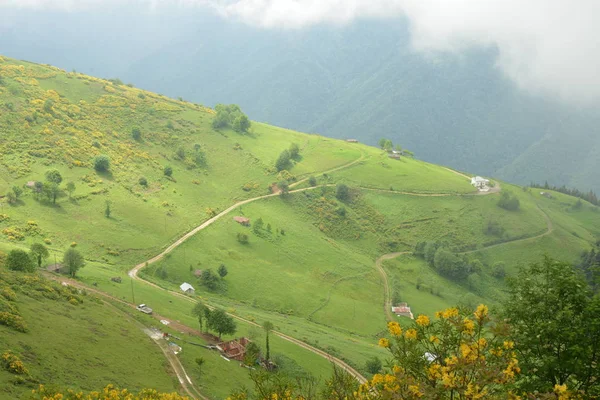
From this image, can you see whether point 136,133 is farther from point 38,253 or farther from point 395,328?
point 395,328

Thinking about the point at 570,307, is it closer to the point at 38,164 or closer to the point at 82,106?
the point at 38,164

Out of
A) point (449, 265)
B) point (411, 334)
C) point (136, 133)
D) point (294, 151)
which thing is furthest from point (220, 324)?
point (294, 151)

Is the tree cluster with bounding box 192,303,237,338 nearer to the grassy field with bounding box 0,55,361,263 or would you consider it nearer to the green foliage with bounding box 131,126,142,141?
the grassy field with bounding box 0,55,361,263

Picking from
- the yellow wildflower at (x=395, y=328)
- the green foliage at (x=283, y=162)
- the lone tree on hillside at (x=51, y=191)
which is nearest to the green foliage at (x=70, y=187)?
the lone tree on hillside at (x=51, y=191)

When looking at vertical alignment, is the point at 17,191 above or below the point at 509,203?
below

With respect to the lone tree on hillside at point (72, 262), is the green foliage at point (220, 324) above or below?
below

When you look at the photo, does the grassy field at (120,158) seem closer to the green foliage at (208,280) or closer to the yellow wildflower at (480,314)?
the green foliage at (208,280)
